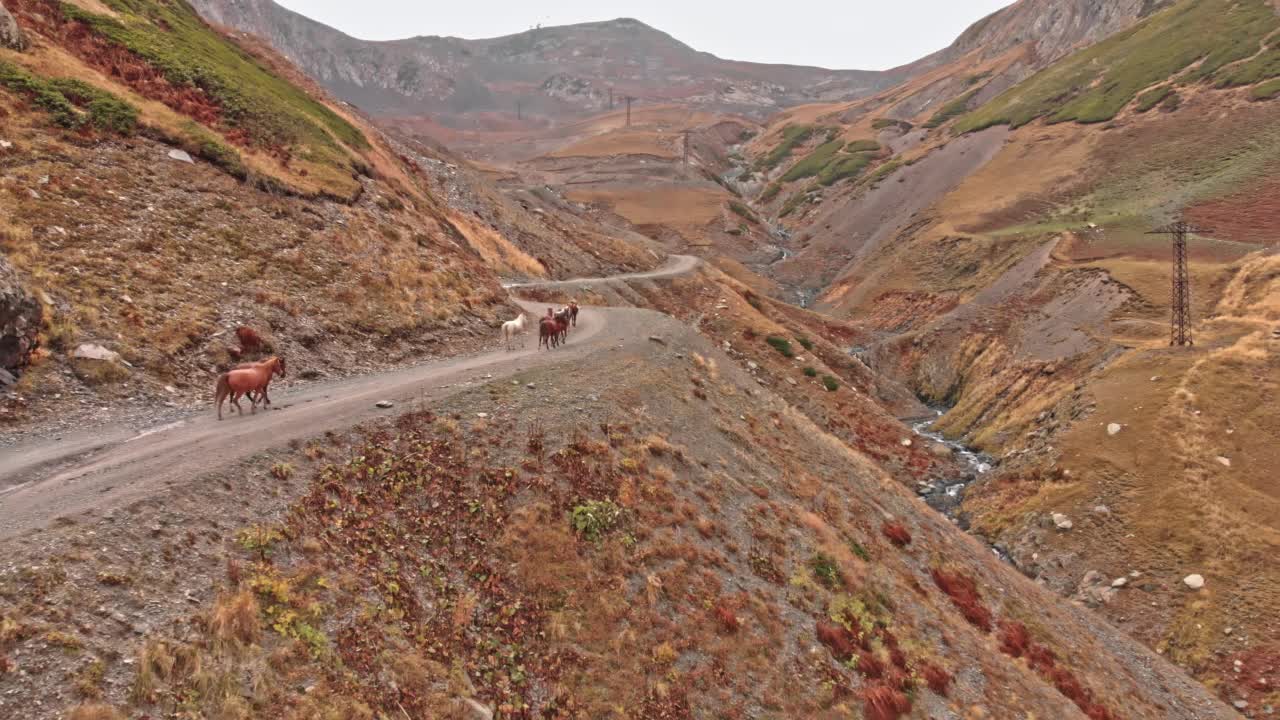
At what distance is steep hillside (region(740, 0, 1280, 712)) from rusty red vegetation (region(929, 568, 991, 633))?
545 inches

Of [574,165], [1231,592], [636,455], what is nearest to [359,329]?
[636,455]

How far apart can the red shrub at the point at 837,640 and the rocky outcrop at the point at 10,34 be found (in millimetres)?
39900

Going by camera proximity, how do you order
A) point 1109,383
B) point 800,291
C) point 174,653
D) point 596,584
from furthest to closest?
point 800,291, point 1109,383, point 596,584, point 174,653

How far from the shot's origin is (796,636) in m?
15.9

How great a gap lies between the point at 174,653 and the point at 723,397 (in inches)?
888

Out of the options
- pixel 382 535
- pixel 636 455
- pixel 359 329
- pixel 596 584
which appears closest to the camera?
pixel 382 535

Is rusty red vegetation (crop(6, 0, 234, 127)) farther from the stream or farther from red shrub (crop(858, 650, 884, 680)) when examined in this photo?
the stream

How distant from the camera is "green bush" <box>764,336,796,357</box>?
5141 cm

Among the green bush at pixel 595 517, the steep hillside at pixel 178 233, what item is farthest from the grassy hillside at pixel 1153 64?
the green bush at pixel 595 517

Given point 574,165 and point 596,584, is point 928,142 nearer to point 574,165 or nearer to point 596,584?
point 574,165

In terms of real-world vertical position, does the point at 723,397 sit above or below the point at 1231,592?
above

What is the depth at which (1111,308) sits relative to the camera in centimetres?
5912

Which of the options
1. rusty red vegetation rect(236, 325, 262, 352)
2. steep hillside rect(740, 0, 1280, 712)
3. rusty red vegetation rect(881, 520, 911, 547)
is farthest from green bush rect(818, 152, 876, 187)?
rusty red vegetation rect(236, 325, 262, 352)

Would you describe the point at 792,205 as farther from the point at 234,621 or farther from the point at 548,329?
the point at 234,621
